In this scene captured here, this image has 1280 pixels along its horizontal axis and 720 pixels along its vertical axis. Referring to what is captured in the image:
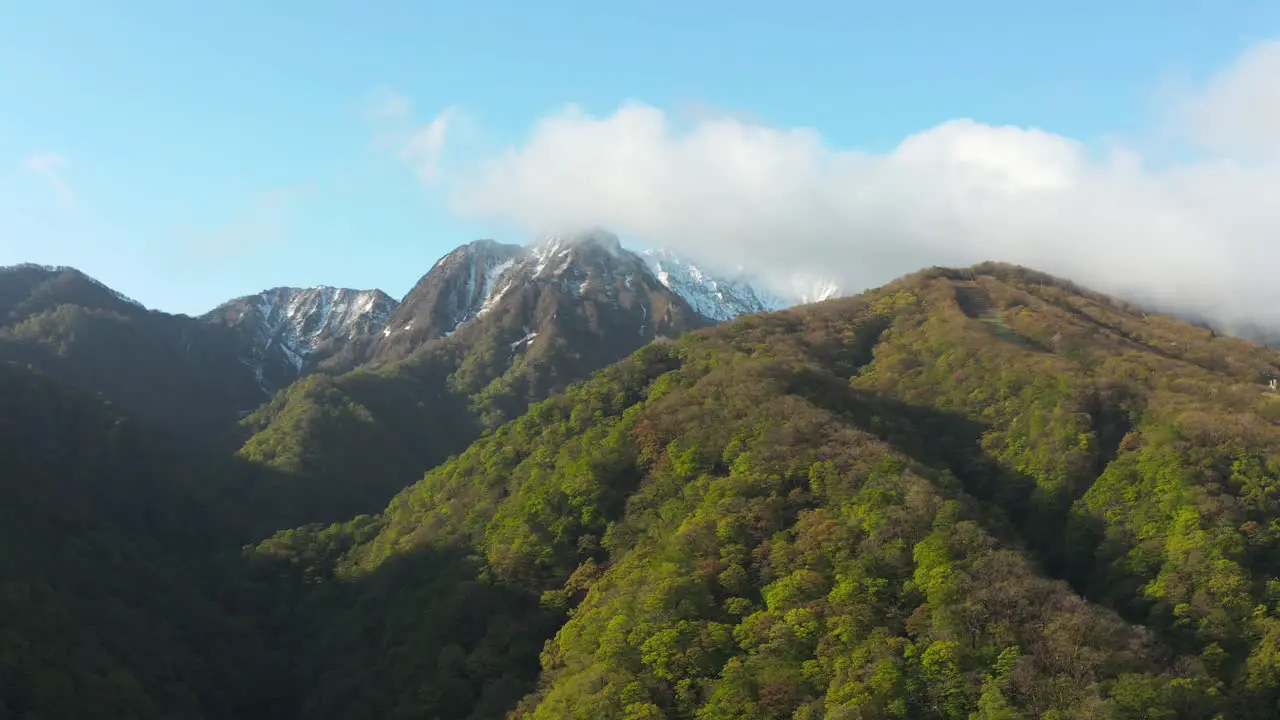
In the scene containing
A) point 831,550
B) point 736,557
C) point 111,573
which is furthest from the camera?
point 111,573

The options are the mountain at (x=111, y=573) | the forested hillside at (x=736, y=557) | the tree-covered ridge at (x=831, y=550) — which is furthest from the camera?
the mountain at (x=111, y=573)

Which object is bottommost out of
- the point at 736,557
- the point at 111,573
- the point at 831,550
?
the point at 111,573

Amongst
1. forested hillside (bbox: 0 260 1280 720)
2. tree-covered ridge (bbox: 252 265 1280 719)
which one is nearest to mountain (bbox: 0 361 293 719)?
forested hillside (bbox: 0 260 1280 720)

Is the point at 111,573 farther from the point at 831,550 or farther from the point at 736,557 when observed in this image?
the point at 831,550

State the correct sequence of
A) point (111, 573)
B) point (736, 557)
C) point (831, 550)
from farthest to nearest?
point (111, 573), point (736, 557), point (831, 550)

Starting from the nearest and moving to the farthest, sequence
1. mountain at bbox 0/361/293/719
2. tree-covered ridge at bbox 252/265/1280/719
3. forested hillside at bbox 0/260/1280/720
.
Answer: tree-covered ridge at bbox 252/265/1280/719, forested hillside at bbox 0/260/1280/720, mountain at bbox 0/361/293/719

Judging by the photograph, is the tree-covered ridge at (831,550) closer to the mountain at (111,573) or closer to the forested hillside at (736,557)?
the forested hillside at (736,557)

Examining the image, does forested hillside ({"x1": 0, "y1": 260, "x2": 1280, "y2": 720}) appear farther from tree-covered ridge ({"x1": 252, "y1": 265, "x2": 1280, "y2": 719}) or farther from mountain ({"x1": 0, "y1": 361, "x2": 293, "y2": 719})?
mountain ({"x1": 0, "y1": 361, "x2": 293, "y2": 719})

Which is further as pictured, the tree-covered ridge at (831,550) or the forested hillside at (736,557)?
the forested hillside at (736,557)

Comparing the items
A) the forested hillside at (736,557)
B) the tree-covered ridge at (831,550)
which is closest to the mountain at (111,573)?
the forested hillside at (736,557)

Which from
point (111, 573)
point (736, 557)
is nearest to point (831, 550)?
point (736, 557)
